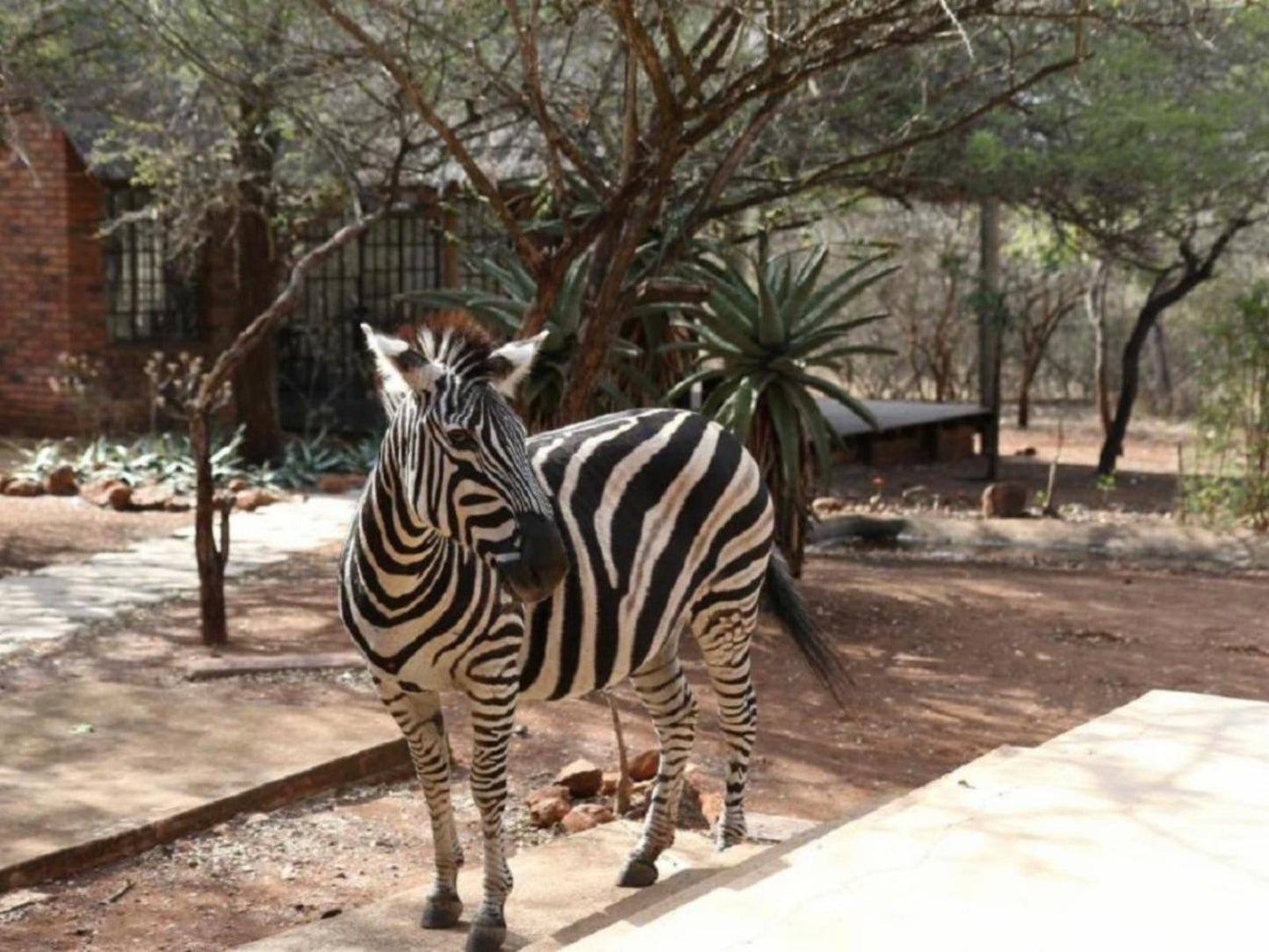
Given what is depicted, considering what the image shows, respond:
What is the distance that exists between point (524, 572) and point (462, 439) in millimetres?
386

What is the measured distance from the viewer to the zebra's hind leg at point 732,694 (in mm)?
5770

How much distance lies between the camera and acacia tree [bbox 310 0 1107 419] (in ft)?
24.6

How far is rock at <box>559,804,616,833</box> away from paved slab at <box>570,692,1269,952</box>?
1.96 metres

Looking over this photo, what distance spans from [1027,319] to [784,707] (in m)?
15.2

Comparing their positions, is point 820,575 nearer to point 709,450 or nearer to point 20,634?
point 20,634

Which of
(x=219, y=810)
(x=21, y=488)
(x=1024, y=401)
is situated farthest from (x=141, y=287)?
(x=219, y=810)

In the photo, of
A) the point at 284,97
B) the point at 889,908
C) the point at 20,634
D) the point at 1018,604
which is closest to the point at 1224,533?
the point at 1018,604

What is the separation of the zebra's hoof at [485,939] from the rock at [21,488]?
35.9 feet

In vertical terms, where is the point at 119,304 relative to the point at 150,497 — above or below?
above

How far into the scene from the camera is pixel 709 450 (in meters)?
5.72

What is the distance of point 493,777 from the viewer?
4.95 metres

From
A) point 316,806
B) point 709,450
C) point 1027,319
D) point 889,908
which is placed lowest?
point 316,806

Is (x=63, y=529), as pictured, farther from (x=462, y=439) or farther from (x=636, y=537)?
(x=462, y=439)

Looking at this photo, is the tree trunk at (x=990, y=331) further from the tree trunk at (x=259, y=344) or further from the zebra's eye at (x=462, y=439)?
the zebra's eye at (x=462, y=439)
